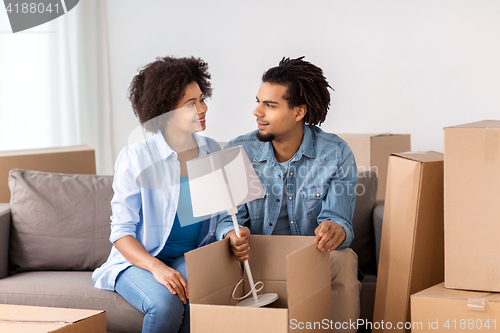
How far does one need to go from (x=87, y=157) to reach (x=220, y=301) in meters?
1.26

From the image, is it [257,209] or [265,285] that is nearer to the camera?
[265,285]

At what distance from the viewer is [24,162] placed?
6.57 ft

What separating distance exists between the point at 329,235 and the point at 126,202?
0.60 m

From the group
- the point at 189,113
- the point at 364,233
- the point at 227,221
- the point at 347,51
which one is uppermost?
the point at 347,51

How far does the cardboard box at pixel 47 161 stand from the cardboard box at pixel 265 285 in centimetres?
117

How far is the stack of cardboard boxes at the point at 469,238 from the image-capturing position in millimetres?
1059

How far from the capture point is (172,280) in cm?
128

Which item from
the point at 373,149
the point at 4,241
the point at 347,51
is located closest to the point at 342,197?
the point at 373,149

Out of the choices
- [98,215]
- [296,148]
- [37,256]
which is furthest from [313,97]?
[37,256]

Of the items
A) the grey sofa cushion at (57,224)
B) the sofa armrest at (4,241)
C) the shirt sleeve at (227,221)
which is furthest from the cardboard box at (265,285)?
the sofa armrest at (4,241)

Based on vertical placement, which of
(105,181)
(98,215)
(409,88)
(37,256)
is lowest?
(37,256)

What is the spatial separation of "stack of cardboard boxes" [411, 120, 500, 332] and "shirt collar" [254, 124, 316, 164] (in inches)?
18.6

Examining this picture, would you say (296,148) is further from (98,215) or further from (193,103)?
(98,215)

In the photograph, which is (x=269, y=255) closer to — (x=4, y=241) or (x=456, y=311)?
(x=456, y=311)
